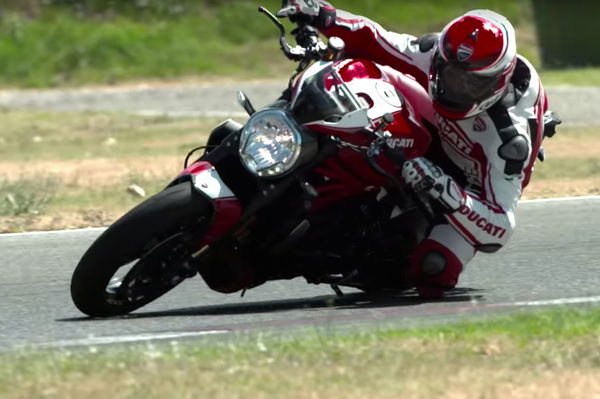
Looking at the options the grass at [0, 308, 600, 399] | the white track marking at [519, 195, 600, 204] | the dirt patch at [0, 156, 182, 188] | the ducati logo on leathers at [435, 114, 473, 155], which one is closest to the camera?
the grass at [0, 308, 600, 399]

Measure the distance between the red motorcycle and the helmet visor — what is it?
0.58ft

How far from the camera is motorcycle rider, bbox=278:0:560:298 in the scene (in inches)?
254

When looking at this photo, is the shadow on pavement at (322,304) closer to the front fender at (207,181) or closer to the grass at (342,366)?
the front fender at (207,181)

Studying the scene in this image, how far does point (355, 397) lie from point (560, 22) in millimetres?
20328

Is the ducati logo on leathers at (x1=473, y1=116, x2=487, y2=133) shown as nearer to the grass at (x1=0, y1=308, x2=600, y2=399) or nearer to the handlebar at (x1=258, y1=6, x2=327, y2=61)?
the handlebar at (x1=258, y1=6, x2=327, y2=61)

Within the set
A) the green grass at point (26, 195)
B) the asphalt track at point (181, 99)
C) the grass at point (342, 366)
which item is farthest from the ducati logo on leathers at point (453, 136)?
the asphalt track at point (181, 99)

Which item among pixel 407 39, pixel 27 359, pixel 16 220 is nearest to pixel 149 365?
pixel 27 359

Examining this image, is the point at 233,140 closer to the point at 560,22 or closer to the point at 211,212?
the point at 211,212

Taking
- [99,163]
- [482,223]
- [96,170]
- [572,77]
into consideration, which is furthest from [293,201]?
[572,77]

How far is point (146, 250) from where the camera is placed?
6.02 m

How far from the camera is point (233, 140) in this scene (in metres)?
6.25

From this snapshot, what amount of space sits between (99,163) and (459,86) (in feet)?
28.0

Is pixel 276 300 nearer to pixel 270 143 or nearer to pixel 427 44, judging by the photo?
pixel 270 143

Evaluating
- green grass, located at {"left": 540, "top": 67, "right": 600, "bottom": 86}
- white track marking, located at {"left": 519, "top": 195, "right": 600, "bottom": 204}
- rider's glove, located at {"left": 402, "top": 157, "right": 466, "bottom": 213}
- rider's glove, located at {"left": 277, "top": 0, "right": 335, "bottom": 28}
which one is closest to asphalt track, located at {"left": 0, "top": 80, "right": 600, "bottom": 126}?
green grass, located at {"left": 540, "top": 67, "right": 600, "bottom": 86}
